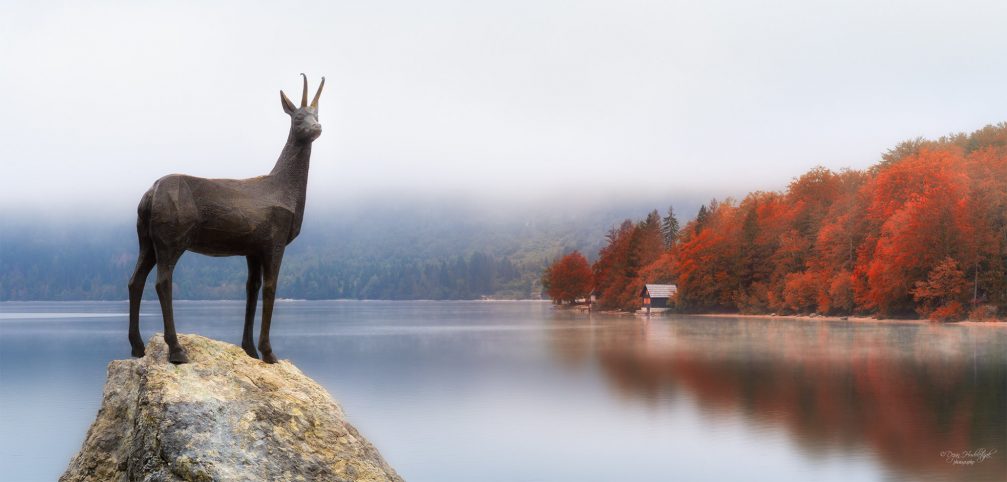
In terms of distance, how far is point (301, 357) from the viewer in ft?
159

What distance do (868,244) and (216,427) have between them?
71.4 metres

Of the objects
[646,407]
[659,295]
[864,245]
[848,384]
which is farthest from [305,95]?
[659,295]

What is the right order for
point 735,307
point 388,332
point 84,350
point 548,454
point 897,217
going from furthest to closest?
1. point 735,307
2. point 388,332
3. point 897,217
4. point 84,350
5. point 548,454

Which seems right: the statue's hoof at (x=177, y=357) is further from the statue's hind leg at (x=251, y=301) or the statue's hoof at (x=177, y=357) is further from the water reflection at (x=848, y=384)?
the water reflection at (x=848, y=384)

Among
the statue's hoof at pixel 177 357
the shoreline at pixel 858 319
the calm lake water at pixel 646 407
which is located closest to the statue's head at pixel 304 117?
the statue's hoof at pixel 177 357

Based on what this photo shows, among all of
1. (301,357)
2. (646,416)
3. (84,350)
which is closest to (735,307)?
(301,357)

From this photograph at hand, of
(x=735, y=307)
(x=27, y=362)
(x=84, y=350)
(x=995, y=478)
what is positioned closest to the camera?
(x=995, y=478)

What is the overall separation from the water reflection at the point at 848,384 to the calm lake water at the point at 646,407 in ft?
0.28

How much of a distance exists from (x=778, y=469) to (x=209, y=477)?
14920 millimetres

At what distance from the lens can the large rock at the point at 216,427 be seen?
779 centimetres

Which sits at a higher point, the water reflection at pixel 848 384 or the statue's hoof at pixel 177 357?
the statue's hoof at pixel 177 357

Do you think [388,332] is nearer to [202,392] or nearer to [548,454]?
[548,454]
